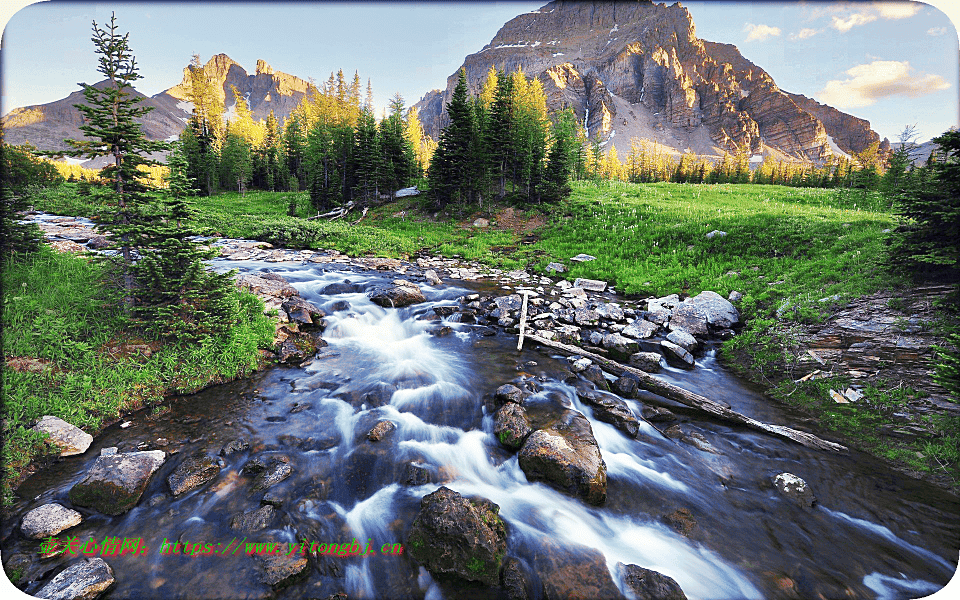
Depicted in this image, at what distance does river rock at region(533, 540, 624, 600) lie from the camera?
425 cm

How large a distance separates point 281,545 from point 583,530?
435 centimetres

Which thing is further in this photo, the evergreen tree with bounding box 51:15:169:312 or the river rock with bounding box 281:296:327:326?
the river rock with bounding box 281:296:327:326

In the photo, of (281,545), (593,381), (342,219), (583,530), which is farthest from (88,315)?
(342,219)

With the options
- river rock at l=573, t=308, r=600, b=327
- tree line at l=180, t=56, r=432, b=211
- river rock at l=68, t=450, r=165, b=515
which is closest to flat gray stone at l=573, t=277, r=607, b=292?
river rock at l=573, t=308, r=600, b=327

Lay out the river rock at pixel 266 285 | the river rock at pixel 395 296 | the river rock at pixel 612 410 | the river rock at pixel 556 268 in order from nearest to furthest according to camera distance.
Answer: the river rock at pixel 612 410
the river rock at pixel 266 285
the river rock at pixel 395 296
the river rock at pixel 556 268

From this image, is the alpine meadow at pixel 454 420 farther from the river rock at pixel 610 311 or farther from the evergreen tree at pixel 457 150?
the evergreen tree at pixel 457 150

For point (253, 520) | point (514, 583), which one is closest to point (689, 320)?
point (514, 583)

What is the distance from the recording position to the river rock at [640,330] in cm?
1125

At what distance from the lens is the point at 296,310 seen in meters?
→ 11.3

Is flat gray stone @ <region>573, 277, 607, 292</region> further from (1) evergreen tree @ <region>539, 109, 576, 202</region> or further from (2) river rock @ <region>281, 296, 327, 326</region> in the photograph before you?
(1) evergreen tree @ <region>539, 109, 576, 202</region>

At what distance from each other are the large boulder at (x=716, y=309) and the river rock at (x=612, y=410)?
6.14 m

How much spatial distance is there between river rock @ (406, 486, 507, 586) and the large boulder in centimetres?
1083

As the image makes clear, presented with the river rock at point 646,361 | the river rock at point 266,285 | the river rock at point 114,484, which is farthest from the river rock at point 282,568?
the river rock at point 266,285

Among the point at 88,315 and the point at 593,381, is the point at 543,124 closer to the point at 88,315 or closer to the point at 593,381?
the point at 593,381
